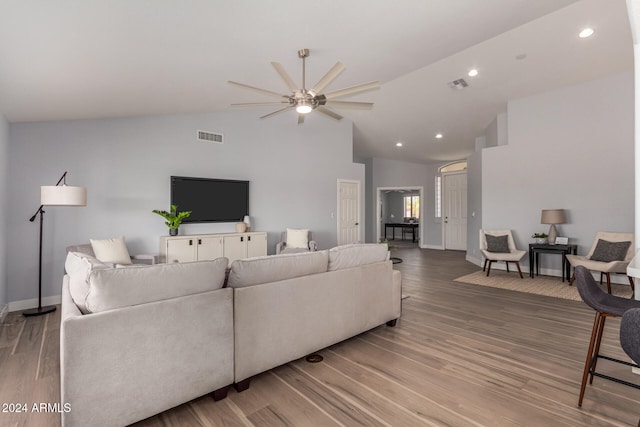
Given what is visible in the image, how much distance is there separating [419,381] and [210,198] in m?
4.44

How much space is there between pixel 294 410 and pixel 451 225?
8820 millimetres

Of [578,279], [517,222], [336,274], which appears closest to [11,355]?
[336,274]

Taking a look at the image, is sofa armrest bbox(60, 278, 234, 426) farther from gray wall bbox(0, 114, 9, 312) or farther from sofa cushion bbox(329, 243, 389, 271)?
gray wall bbox(0, 114, 9, 312)

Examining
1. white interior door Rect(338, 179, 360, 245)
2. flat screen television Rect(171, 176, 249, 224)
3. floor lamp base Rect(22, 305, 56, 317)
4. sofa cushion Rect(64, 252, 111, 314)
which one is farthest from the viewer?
white interior door Rect(338, 179, 360, 245)

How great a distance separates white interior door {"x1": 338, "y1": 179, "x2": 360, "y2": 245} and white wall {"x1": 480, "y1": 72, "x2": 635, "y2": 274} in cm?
282

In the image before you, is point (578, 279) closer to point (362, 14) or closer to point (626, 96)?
point (362, 14)

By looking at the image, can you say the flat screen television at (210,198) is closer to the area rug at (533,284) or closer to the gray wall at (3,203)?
the gray wall at (3,203)

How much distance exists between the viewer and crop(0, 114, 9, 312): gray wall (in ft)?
11.8

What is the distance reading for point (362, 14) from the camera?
268 cm

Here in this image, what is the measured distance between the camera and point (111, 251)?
13.7 feet

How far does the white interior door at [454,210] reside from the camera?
30.3ft

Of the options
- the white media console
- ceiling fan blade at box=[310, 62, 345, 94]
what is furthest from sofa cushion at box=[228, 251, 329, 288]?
the white media console

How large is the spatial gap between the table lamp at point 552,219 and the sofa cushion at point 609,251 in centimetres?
62

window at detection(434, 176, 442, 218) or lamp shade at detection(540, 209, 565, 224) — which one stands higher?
window at detection(434, 176, 442, 218)
